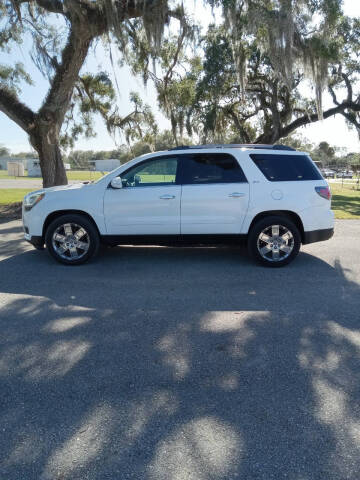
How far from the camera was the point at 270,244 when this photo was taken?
20.2 feet

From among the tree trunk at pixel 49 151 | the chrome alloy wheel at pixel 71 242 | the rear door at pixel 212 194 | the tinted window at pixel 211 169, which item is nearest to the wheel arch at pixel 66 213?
the chrome alloy wheel at pixel 71 242

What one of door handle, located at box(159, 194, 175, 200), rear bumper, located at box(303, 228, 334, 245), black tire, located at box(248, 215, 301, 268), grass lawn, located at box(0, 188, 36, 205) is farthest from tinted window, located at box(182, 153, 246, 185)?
grass lawn, located at box(0, 188, 36, 205)

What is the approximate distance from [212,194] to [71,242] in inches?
96.3

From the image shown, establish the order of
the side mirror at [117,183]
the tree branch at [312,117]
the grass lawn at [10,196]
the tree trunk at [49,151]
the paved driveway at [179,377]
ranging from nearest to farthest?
1. the paved driveway at [179,377]
2. the side mirror at [117,183]
3. the tree trunk at [49,151]
4. the grass lawn at [10,196]
5. the tree branch at [312,117]

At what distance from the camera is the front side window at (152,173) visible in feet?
20.4

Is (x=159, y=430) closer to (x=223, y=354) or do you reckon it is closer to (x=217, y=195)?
(x=223, y=354)

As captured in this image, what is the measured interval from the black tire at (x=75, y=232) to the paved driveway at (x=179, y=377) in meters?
0.64

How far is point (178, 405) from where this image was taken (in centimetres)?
261

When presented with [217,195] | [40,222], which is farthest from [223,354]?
[40,222]

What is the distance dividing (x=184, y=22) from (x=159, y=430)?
12153 millimetres

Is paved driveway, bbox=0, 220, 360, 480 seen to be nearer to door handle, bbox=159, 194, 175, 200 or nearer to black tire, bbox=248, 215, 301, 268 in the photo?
black tire, bbox=248, 215, 301, 268

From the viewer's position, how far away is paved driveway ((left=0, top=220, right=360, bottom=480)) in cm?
213

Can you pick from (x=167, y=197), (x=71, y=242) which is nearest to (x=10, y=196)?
(x=71, y=242)

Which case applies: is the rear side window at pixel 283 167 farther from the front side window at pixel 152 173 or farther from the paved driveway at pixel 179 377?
the paved driveway at pixel 179 377
